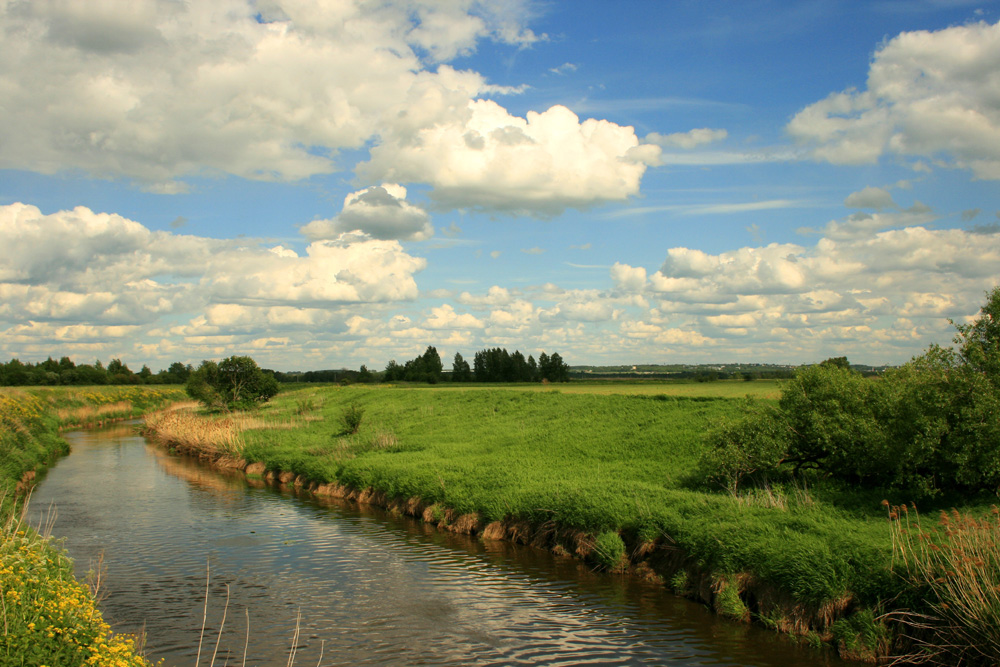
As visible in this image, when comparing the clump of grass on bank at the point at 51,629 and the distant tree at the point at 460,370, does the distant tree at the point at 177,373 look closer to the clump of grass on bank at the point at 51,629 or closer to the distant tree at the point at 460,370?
the distant tree at the point at 460,370

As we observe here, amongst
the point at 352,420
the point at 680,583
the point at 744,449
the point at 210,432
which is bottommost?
the point at 680,583

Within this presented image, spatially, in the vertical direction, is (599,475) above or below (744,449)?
below

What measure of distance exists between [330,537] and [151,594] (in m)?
5.78

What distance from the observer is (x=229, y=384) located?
2233 inches

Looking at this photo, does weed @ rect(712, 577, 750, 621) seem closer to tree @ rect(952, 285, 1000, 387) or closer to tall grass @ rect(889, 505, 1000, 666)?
tall grass @ rect(889, 505, 1000, 666)

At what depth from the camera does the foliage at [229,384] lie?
5616cm

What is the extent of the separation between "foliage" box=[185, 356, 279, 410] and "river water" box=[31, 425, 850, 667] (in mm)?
34499

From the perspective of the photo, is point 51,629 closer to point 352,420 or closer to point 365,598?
point 365,598

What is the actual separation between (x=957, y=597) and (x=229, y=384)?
55801mm

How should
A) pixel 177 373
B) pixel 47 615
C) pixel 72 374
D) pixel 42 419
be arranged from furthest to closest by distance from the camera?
pixel 177 373
pixel 72 374
pixel 42 419
pixel 47 615

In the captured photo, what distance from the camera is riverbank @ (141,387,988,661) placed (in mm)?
11938

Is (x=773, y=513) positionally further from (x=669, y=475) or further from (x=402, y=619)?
(x=402, y=619)

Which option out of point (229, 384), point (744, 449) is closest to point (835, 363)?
point (744, 449)

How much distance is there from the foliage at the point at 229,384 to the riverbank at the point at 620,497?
16254 millimetres
